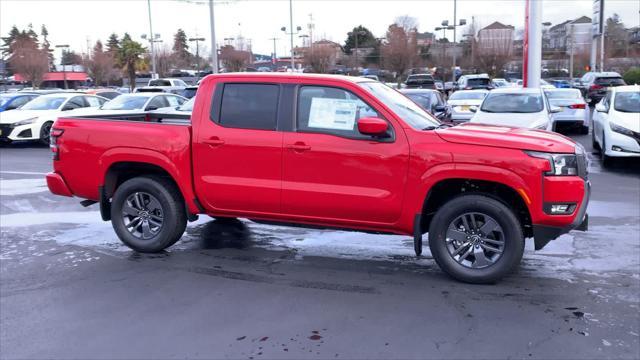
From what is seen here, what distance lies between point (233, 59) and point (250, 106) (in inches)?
1824

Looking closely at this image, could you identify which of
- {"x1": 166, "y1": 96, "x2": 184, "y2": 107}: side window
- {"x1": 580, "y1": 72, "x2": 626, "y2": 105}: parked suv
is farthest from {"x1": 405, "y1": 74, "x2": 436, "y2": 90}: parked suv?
{"x1": 166, "y1": 96, "x2": 184, "y2": 107}: side window

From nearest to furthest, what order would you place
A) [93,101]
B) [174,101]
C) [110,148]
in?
[110,148] < [174,101] < [93,101]

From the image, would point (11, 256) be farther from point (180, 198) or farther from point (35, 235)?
point (180, 198)

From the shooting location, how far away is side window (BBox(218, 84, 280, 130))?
5965mm

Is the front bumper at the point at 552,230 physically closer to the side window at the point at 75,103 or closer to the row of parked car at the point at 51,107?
the row of parked car at the point at 51,107

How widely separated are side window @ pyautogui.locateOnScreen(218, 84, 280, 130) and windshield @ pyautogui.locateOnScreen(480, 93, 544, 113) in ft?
30.8

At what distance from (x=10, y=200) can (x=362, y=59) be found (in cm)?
4895

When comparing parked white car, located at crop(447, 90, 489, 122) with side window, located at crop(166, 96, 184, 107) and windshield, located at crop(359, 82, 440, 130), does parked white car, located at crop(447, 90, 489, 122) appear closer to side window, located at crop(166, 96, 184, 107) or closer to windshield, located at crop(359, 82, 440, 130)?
side window, located at crop(166, 96, 184, 107)

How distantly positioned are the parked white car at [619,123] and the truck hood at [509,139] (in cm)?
669

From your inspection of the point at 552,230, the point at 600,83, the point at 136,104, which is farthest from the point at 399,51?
the point at 552,230

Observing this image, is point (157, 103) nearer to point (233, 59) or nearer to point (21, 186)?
point (21, 186)

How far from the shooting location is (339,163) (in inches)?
221

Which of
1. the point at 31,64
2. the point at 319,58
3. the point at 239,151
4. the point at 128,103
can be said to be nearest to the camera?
the point at 239,151

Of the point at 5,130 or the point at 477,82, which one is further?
the point at 477,82
